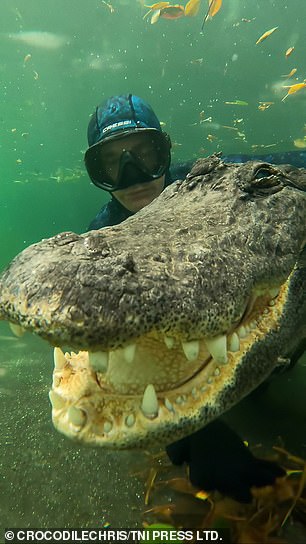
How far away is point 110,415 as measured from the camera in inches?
60.8

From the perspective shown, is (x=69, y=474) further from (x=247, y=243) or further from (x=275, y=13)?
(x=275, y=13)

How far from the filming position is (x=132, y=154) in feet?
16.3

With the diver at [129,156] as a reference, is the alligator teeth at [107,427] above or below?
below

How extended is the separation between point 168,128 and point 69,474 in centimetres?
2942

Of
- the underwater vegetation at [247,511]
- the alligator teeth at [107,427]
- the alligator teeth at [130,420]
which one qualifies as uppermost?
the alligator teeth at [130,420]

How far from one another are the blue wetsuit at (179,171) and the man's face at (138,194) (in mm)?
143

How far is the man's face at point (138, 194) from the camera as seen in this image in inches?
206

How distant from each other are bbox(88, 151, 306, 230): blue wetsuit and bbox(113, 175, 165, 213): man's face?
0.14m

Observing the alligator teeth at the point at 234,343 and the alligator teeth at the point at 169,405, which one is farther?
the alligator teeth at the point at 234,343

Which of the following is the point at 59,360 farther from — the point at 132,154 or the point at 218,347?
the point at 132,154

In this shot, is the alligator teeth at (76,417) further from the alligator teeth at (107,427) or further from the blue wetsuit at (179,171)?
the blue wetsuit at (179,171)

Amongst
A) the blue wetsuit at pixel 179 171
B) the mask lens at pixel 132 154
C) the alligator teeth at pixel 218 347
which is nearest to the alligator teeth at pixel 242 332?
the alligator teeth at pixel 218 347

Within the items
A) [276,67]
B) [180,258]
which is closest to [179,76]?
[276,67]

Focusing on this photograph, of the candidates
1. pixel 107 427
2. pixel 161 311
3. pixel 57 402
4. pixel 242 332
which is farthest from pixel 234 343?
pixel 57 402
